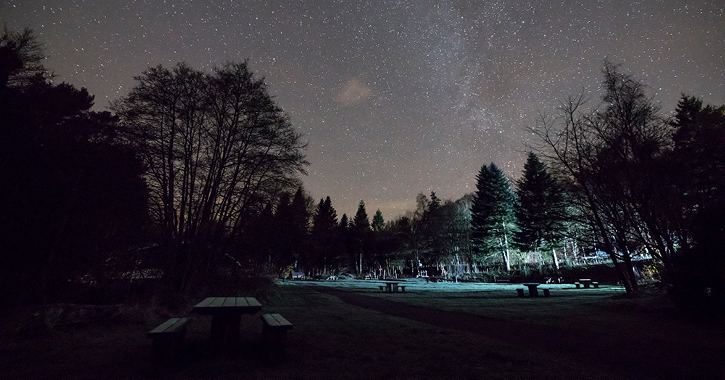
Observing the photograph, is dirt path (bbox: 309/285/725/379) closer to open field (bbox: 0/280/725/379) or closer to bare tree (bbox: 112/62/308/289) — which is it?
open field (bbox: 0/280/725/379)

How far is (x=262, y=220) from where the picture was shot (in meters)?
15.1

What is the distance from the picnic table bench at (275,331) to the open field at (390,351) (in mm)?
198

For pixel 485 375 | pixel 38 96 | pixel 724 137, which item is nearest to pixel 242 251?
pixel 38 96

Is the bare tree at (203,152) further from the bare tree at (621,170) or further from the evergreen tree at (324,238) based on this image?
the evergreen tree at (324,238)

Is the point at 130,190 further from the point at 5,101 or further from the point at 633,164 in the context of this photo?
the point at 633,164

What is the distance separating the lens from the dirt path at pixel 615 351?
4344 mm

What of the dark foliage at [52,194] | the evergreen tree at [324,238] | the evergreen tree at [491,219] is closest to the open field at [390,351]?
the dark foliage at [52,194]

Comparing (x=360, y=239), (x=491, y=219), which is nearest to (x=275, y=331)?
(x=491, y=219)

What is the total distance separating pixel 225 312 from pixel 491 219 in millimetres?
44427

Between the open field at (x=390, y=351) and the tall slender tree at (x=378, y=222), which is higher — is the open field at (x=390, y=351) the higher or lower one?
the lower one

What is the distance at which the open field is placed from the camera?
4121 millimetres

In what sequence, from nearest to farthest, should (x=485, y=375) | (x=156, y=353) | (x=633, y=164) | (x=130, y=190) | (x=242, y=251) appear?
(x=485, y=375) → (x=156, y=353) → (x=130, y=190) → (x=633, y=164) → (x=242, y=251)

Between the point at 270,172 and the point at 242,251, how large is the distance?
13.0ft

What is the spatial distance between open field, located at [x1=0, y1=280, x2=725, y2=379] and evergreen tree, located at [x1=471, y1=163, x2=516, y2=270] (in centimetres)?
3705
